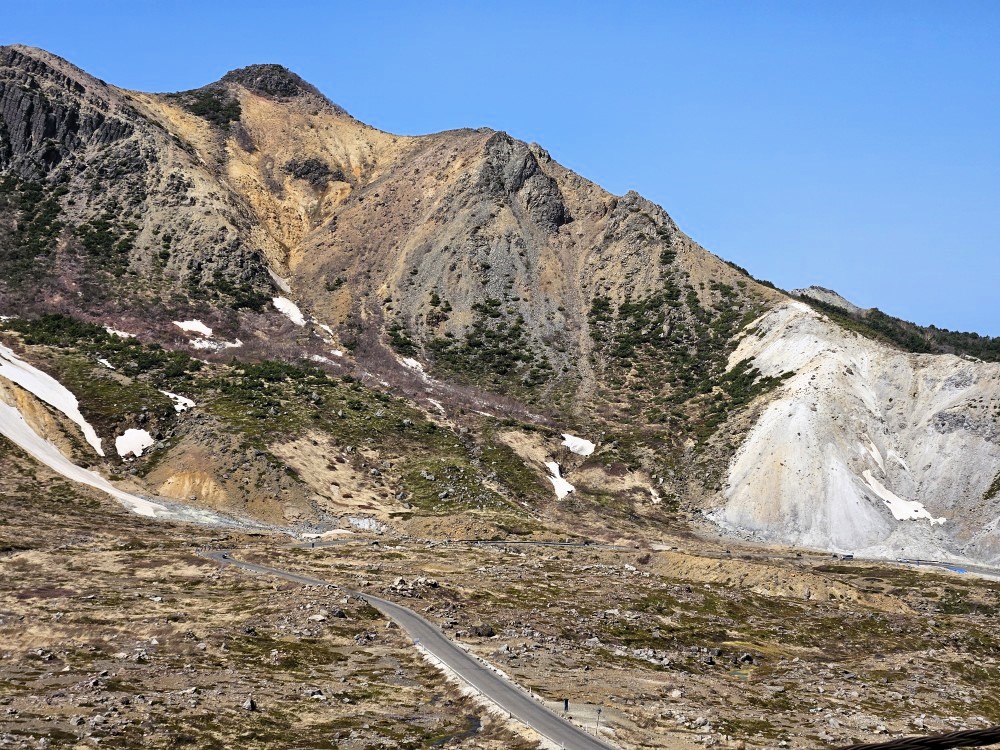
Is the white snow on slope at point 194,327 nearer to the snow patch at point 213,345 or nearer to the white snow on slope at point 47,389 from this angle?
the snow patch at point 213,345

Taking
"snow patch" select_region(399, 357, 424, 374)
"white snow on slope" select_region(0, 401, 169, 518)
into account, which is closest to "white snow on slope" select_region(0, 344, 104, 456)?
"white snow on slope" select_region(0, 401, 169, 518)

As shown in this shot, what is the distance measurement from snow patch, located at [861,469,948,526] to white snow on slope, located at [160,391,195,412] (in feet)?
315

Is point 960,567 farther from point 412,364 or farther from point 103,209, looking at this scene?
point 103,209

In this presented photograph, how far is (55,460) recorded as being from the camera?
118 m

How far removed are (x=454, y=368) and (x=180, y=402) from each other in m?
51.7

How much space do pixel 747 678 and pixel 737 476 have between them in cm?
7634

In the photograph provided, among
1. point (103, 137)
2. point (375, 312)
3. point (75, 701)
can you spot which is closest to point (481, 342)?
point (375, 312)

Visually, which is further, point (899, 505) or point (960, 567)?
point (899, 505)

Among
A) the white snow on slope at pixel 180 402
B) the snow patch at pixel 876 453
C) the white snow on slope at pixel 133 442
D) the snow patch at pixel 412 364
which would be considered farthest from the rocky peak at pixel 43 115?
the snow patch at pixel 876 453

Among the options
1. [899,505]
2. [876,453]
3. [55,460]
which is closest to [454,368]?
[55,460]

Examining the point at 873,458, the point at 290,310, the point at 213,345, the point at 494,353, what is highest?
the point at 290,310

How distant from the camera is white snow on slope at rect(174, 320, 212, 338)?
159m

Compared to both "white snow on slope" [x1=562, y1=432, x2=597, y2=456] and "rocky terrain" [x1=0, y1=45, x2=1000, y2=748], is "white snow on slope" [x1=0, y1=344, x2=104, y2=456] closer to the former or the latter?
"rocky terrain" [x1=0, y1=45, x2=1000, y2=748]

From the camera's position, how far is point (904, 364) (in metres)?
155
